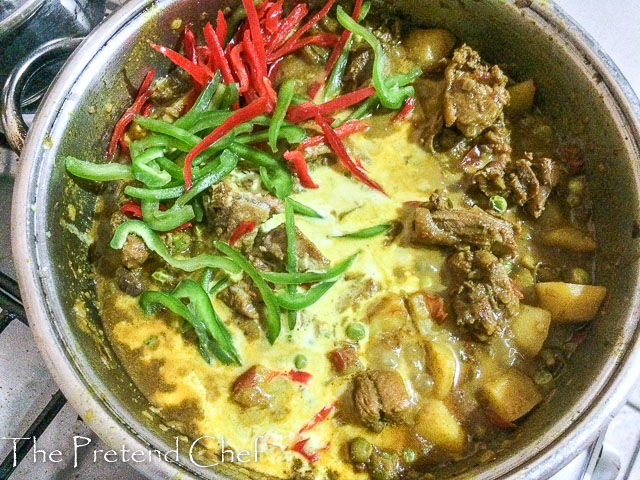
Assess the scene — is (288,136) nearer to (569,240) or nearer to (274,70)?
(274,70)

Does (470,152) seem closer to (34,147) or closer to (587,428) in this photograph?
(587,428)

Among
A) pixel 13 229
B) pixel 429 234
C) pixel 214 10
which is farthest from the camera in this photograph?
pixel 214 10

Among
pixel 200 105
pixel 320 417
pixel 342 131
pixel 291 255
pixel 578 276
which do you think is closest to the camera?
pixel 320 417

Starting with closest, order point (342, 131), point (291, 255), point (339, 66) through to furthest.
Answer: point (291, 255) → point (342, 131) → point (339, 66)

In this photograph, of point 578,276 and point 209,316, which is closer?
point 209,316

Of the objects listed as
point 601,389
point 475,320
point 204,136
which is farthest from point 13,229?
point 601,389

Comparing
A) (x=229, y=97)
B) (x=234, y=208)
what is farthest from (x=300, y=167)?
(x=229, y=97)

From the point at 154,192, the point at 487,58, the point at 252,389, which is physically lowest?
the point at 252,389
